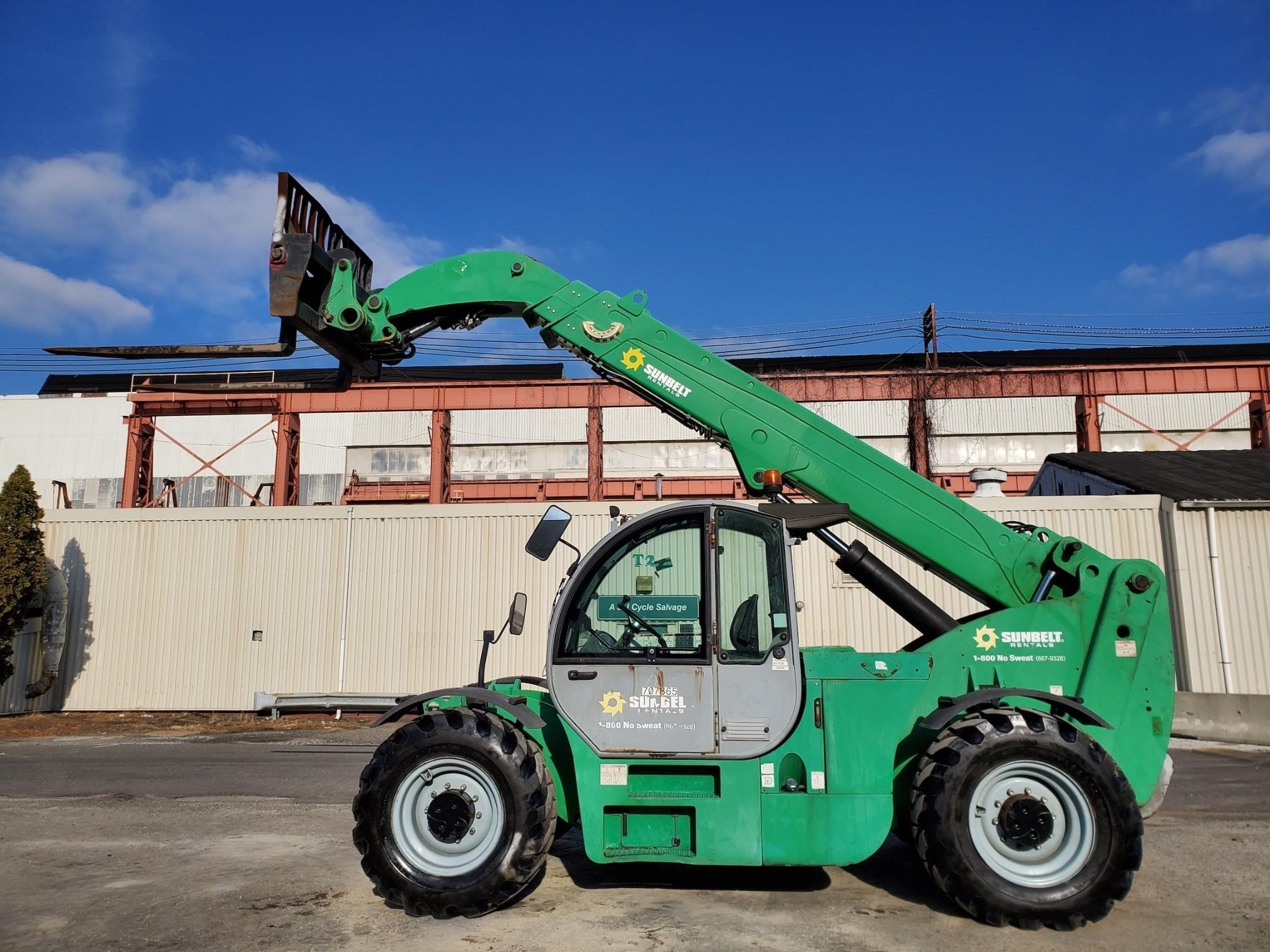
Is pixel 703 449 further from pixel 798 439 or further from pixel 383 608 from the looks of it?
pixel 798 439

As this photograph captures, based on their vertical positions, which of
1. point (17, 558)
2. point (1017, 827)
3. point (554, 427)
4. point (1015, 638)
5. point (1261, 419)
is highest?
point (554, 427)

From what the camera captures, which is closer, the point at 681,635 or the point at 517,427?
the point at 681,635

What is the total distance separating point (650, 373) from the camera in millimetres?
5941

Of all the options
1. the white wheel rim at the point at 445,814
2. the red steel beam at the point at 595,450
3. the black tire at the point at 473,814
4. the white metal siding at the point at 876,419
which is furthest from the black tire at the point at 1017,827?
the white metal siding at the point at 876,419

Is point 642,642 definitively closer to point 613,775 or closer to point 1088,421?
point 613,775

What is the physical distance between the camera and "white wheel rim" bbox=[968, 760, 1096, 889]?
474 cm

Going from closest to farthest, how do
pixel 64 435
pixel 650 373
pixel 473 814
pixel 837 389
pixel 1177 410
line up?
pixel 473 814, pixel 650 373, pixel 837 389, pixel 1177 410, pixel 64 435

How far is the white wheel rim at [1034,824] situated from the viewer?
15.5 feet

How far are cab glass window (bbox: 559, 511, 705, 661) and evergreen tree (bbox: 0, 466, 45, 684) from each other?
50.1ft

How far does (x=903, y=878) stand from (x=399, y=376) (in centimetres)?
4067

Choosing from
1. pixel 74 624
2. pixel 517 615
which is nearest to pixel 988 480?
pixel 517 615

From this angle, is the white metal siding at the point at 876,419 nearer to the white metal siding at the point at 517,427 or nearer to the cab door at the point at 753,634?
the white metal siding at the point at 517,427

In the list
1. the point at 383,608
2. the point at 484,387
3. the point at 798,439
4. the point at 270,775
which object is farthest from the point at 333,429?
the point at 798,439

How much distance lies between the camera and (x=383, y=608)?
676 inches
